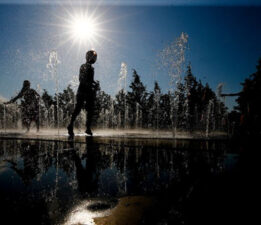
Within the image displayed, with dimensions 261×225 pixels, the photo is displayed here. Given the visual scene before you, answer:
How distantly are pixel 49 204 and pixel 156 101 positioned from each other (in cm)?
3913

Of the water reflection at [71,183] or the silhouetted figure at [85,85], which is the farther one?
the silhouetted figure at [85,85]

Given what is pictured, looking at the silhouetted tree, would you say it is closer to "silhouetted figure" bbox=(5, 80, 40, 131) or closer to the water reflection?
"silhouetted figure" bbox=(5, 80, 40, 131)

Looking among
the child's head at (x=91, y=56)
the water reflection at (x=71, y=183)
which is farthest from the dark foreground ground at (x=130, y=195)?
the child's head at (x=91, y=56)

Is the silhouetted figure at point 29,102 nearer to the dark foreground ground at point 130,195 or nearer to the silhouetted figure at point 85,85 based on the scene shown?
the silhouetted figure at point 85,85

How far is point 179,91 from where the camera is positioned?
32750mm

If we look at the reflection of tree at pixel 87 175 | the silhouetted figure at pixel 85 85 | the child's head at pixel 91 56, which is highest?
the child's head at pixel 91 56

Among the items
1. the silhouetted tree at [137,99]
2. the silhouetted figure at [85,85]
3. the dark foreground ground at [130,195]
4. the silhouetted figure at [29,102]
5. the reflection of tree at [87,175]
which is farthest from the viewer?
the silhouetted tree at [137,99]

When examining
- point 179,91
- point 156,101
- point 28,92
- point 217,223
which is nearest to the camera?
point 217,223

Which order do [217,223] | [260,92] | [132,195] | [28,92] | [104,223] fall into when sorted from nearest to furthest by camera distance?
[217,223] → [104,223] → [132,195] → [260,92] → [28,92]

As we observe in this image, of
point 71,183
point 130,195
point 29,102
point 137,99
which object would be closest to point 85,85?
point 71,183

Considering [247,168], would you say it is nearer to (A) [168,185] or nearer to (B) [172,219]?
(A) [168,185]

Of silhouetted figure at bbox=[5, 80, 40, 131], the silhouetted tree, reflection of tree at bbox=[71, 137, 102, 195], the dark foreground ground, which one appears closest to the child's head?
reflection of tree at bbox=[71, 137, 102, 195]

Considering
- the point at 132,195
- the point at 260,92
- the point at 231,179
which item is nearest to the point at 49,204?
the point at 132,195

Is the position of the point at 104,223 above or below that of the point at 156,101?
below
